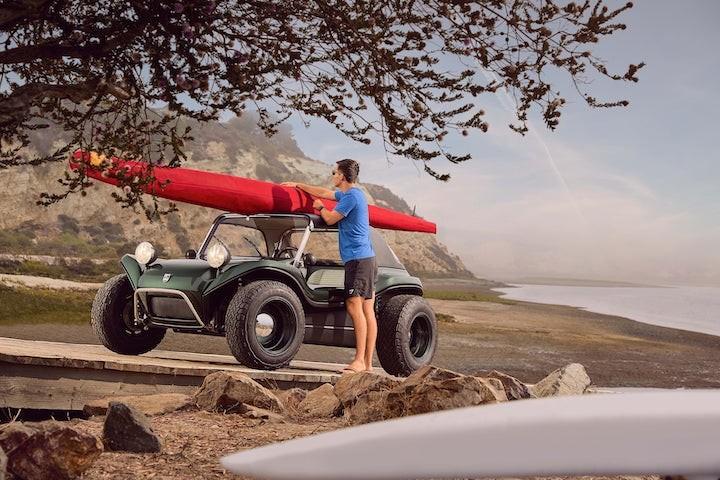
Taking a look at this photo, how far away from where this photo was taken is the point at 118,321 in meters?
8.05

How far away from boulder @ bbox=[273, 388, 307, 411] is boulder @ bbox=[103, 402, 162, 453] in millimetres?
1696

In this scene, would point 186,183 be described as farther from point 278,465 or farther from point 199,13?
point 278,465

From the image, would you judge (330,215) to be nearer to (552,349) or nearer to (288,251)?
(288,251)

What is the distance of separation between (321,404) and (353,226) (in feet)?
6.36

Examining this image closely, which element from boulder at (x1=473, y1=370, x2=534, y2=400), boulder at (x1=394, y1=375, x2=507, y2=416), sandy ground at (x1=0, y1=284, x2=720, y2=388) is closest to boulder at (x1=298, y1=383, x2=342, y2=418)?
boulder at (x1=394, y1=375, x2=507, y2=416)

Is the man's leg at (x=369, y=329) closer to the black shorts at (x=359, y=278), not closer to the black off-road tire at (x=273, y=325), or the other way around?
the black shorts at (x=359, y=278)

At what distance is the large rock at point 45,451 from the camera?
3924mm

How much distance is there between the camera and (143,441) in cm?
470

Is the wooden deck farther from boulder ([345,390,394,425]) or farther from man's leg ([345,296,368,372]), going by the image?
boulder ([345,390,394,425])

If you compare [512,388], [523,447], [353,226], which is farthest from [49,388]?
[523,447]

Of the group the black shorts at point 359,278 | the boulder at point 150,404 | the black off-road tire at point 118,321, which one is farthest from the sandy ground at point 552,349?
the boulder at point 150,404

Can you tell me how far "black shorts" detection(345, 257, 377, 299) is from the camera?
7355 mm

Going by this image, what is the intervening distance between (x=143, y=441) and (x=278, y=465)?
3.63m

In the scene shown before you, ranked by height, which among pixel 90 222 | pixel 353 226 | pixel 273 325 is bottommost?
pixel 273 325
